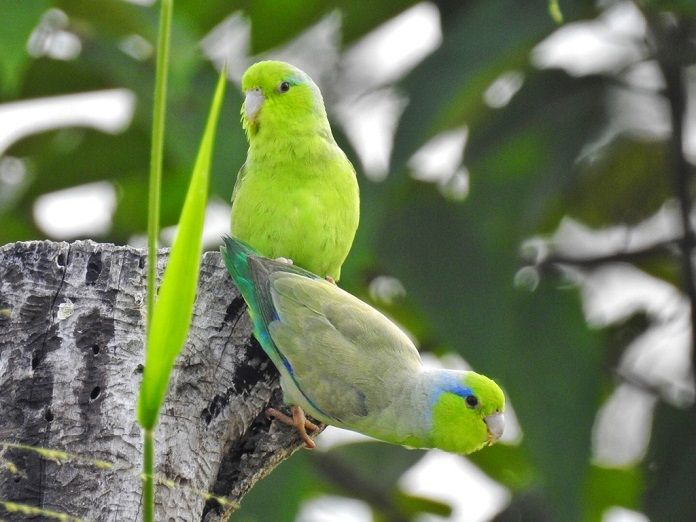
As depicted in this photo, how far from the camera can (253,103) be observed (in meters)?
3.70

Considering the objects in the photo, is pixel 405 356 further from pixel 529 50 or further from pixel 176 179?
pixel 176 179

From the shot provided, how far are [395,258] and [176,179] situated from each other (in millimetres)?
1069

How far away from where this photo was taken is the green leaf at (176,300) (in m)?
2.01

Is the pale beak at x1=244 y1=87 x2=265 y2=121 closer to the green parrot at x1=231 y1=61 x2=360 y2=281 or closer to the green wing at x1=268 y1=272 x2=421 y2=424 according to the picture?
the green parrot at x1=231 y1=61 x2=360 y2=281

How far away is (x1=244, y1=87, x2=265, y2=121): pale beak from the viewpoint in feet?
12.1

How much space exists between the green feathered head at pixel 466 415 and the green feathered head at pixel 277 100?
0.87 metres

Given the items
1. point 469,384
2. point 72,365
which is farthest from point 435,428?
point 72,365

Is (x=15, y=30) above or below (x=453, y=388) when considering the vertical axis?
above

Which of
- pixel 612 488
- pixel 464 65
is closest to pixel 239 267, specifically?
pixel 464 65

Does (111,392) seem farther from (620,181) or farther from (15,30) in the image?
(620,181)

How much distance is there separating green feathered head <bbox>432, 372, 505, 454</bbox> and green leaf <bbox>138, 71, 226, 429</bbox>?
120cm

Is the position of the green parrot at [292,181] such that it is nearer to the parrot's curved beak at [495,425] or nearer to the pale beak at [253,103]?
the pale beak at [253,103]

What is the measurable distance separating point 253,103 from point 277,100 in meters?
0.06

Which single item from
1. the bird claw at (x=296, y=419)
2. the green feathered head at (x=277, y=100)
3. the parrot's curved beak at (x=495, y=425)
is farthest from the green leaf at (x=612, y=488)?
the bird claw at (x=296, y=419)
